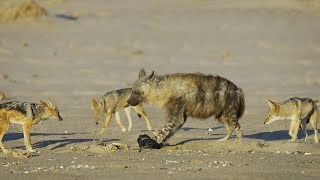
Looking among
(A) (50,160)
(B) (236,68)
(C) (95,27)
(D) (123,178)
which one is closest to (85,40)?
(C) (95,27)

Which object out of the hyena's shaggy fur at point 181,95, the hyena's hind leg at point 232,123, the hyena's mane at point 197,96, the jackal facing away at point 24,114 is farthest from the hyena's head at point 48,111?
the hyena's hind leg at point 232,123

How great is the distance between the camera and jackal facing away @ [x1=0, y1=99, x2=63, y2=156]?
14.1 m

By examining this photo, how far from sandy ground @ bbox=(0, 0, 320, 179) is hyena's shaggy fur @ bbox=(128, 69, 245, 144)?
1.66 ft

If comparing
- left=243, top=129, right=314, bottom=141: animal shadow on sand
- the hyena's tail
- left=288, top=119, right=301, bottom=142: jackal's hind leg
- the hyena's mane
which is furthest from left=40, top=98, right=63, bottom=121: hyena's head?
left=288, top=119, right=301, bottom=142: jackal's hind leg

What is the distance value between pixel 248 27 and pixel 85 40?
6.93 metres

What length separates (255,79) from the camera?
26797 mm

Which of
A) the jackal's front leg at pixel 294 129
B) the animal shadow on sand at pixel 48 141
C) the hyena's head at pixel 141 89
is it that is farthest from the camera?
the jackal's front leg at pixel 294 129

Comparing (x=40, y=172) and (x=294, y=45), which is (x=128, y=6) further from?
(x=40, y=172)

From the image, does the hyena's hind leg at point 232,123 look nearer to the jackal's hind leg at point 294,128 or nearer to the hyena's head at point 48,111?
the jackal's hind leg at point 294,128

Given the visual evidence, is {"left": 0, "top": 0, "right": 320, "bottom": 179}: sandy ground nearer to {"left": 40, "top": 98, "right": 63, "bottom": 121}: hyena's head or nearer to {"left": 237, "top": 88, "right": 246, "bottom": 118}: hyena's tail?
{"left": 40, "top": 98, "right": 63, "bottom": 121}: hyena's head

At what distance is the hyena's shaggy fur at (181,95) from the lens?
48.4 ft

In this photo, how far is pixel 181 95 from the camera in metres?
14.8

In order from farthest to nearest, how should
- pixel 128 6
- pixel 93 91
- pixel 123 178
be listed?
pixel 128 6 → pixel 93 91 → pixel 123 178

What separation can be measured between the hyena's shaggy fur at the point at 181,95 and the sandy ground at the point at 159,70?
0.51 m
